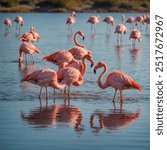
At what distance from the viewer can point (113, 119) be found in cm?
759

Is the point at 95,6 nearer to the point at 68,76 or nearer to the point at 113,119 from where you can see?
the point at 68,76

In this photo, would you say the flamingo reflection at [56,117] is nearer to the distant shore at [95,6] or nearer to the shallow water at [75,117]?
the shallow water at [75,117]

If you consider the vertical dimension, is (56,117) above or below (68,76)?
below

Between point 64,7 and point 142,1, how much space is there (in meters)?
5.41

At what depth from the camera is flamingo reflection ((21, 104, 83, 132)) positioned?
7.21 meters

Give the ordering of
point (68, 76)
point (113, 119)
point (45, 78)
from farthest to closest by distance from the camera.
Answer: point (68, 76) < point (45, 78) < point (113, 119)

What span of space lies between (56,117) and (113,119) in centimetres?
79

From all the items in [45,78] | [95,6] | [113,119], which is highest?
[95,6]

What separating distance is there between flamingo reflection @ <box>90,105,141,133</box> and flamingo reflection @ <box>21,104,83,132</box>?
0.70ft

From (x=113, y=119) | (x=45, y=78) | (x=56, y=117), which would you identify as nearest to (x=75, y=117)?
(x=56, y=117)

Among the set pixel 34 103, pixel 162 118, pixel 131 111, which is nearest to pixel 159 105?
pixel 162 118

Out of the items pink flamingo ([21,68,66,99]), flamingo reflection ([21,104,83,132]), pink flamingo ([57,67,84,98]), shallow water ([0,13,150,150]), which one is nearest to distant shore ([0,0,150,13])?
shallow water ([0,13,150,150])

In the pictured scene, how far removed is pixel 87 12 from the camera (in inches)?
1518

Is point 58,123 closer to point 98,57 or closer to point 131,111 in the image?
point 131,111
